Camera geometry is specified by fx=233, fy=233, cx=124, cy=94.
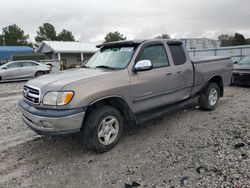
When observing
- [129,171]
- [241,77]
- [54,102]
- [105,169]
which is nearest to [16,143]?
[54,102]

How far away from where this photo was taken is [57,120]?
3430 millimetres

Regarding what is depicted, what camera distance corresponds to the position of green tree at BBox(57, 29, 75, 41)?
66.0 metres

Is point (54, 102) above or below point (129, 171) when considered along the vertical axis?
above

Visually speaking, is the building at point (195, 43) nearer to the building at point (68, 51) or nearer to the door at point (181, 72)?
the building at point (68, 51)

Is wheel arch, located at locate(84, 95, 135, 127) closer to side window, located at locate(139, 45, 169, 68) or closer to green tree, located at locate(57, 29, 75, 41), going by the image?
side window, located at locate(139, 45, 169, 68)

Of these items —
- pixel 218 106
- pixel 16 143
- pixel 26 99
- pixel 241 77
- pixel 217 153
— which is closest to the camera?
pixel 217 153

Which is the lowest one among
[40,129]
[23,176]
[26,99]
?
[23,176]

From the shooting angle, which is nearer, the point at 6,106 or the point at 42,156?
the point at 42,156

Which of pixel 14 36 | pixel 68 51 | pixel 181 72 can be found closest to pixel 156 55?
pixel 181 72

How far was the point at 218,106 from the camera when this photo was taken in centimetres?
676

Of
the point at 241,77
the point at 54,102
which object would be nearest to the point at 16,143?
the point at 54,102

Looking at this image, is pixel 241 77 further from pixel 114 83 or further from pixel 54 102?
pixel 54 102

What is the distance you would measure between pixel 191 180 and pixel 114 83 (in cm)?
188

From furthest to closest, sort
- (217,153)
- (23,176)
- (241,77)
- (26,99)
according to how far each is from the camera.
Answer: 1. (241,77)
2. (26,99)
3. (217,153)
4. (23,176)
